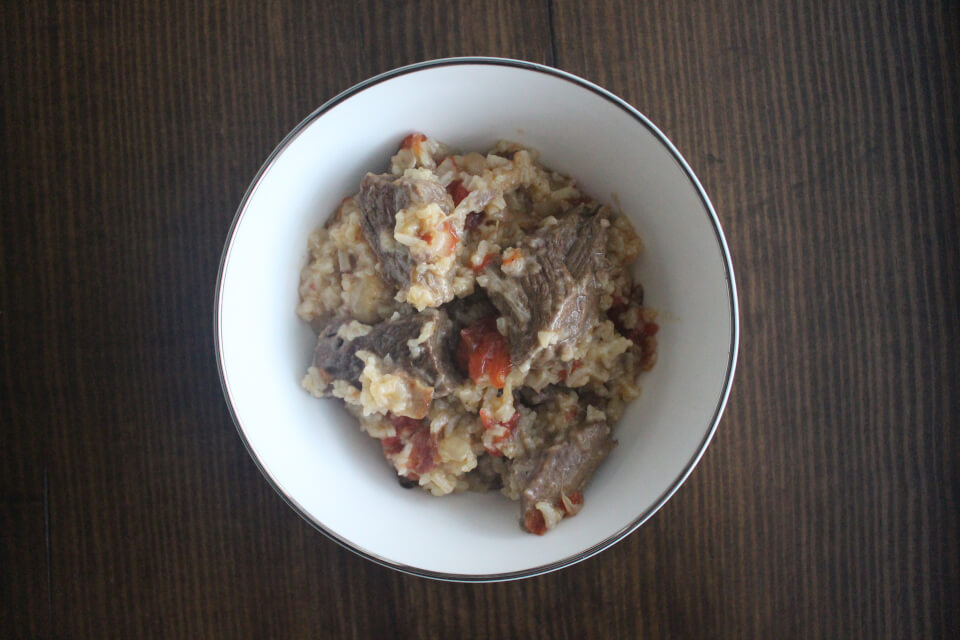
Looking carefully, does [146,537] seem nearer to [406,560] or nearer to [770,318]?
[406,560]

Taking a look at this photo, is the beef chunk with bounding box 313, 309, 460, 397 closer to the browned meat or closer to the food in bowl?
the food in bowl

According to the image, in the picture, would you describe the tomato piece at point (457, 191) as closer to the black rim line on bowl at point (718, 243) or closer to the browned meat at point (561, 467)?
the black rim line on bowl at point (718, 243)

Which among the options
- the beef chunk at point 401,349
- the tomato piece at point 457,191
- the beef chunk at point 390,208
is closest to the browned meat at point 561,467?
the beef chunk at point 401,349

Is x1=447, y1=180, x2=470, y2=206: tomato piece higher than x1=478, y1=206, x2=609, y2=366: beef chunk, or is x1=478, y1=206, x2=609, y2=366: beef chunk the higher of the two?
x1=447, y1=180, x2=470, y2=206: tomato piece

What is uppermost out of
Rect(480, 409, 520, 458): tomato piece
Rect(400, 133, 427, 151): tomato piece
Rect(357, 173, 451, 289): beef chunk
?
Rect(400, 133, 427, 151): tomato piece

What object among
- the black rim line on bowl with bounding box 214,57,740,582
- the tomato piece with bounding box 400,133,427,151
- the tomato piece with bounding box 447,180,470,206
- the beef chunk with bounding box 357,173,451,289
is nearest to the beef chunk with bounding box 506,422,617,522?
→ the black rim line on bowl with bounding box 214,57,740,582

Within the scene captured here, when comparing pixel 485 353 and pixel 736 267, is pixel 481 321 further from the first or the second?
pixel 736 267

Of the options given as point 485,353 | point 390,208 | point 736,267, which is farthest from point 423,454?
point 736,267
